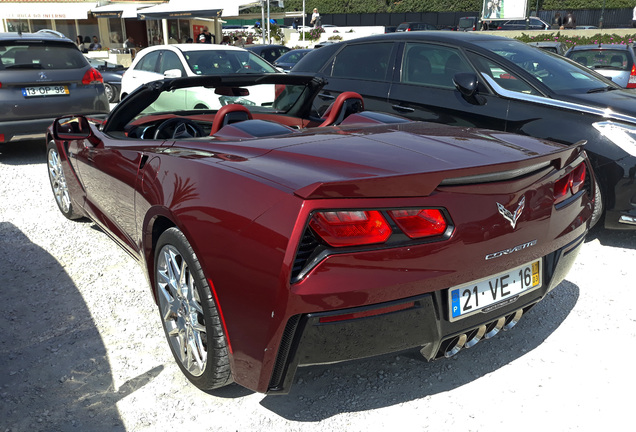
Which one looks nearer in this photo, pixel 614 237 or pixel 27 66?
pixel 614 237

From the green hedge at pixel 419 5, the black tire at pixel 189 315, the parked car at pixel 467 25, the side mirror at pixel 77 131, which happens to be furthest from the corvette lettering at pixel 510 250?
the green hedge at pixel 419 5

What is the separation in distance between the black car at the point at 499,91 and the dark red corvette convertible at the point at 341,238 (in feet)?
4.64

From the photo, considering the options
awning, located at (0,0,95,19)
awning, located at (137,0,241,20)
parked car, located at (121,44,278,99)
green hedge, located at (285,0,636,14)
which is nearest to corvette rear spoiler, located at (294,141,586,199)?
parked car, located at (121,44,278,99)

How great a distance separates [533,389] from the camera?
7.98 feet

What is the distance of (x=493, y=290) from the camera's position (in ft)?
7.06

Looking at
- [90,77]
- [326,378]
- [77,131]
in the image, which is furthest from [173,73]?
[326,378]

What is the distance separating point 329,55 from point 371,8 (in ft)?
165

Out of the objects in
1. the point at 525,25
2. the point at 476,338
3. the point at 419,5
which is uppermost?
the point at 419,5

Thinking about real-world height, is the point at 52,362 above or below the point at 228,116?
below

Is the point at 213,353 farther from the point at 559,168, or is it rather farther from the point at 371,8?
the point at 371,8

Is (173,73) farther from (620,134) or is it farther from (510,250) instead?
(510,250)

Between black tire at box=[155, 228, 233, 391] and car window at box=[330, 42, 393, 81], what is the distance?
3681 millimetres

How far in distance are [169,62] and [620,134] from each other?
6723 millimetres

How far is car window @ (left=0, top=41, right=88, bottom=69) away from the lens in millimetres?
7020
